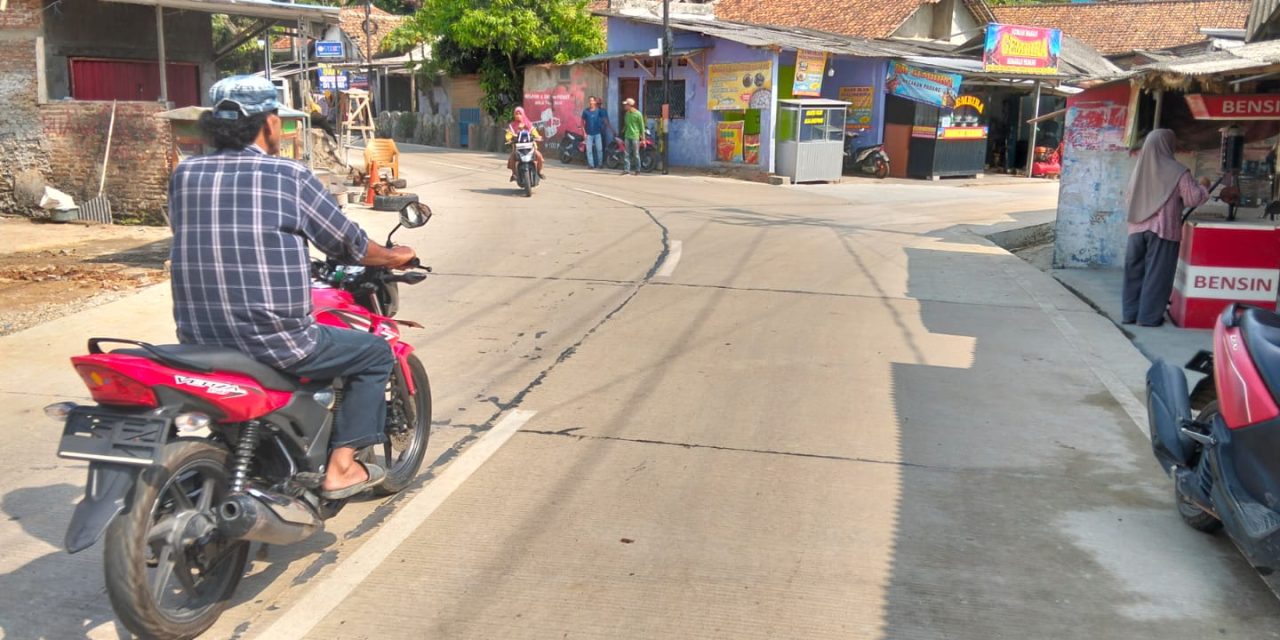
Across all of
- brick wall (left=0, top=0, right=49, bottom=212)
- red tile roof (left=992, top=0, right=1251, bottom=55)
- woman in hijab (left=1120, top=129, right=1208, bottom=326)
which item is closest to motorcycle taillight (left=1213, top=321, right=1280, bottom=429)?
woman in hijab (left=1120, top=129, right=1208, bottom=326)

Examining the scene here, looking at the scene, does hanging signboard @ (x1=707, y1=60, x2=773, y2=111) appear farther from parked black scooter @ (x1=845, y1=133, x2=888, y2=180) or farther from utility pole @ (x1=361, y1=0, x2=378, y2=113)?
utility pole @ (x1=361, y1=0, x2=378, y2=113)

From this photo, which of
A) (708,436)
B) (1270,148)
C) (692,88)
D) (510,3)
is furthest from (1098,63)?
(708,436)

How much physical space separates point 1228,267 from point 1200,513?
504cm

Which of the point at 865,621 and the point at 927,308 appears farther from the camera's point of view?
the point at 927,308

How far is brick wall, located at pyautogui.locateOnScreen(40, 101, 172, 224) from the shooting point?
14.2m

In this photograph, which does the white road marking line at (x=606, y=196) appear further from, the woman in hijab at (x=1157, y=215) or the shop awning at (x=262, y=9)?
the woman in hijab at (x=1157, y=215)

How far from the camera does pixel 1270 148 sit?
33.2 feet

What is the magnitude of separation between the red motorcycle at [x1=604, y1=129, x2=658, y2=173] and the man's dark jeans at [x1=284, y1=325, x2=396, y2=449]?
2312 cm

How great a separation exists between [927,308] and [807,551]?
5862mm

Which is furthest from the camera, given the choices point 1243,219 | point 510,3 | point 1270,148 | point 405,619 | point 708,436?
point 510,3

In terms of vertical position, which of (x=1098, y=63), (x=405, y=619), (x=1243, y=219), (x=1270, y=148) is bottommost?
(x=405, y=619)

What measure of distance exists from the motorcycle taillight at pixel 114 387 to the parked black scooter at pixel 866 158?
24346 millimetres

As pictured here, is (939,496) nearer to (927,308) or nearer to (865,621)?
(865,621)

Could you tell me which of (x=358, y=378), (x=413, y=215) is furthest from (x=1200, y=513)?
(x=413, y=215)
